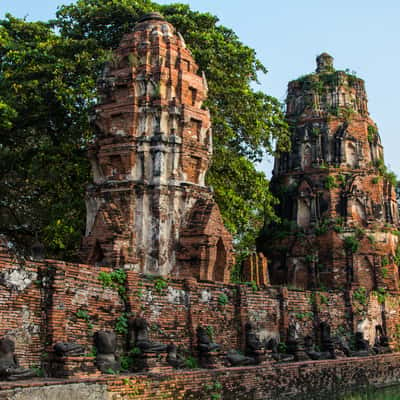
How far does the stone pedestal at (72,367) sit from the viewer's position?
10586 millimetres

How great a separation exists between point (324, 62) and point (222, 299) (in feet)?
65.1

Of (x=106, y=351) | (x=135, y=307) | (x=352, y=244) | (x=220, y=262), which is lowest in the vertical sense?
(x=106, y=351)

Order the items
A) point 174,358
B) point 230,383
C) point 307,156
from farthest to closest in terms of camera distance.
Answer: point 307,156 < point 230,383 < point 174,358

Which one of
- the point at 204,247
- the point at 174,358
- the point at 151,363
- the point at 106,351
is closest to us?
the point at 106,351

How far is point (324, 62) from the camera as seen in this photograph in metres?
32.2

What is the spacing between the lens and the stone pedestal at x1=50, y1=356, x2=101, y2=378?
10586mm

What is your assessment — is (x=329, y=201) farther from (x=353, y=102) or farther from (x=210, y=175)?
(x=210, y=175)

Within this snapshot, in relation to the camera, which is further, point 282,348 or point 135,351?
point 282,348

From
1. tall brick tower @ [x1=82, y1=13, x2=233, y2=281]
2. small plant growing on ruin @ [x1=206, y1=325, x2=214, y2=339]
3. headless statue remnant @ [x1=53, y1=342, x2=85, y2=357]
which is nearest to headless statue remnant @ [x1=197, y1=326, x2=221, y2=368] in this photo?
small plant growing on ruin @ [x1=206, y1=325, x2=214, y2=339]

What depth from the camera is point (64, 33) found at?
22766 mm

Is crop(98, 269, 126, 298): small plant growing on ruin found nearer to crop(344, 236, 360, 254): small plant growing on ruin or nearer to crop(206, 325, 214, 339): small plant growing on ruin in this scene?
crop(206, 325, 214, 339): small plant growing on ruin

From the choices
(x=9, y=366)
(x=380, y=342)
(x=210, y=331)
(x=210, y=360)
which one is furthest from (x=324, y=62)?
(x=9, y=366)

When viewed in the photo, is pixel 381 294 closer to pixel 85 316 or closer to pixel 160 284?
pixel 160 284

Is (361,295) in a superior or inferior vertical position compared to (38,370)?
superior
